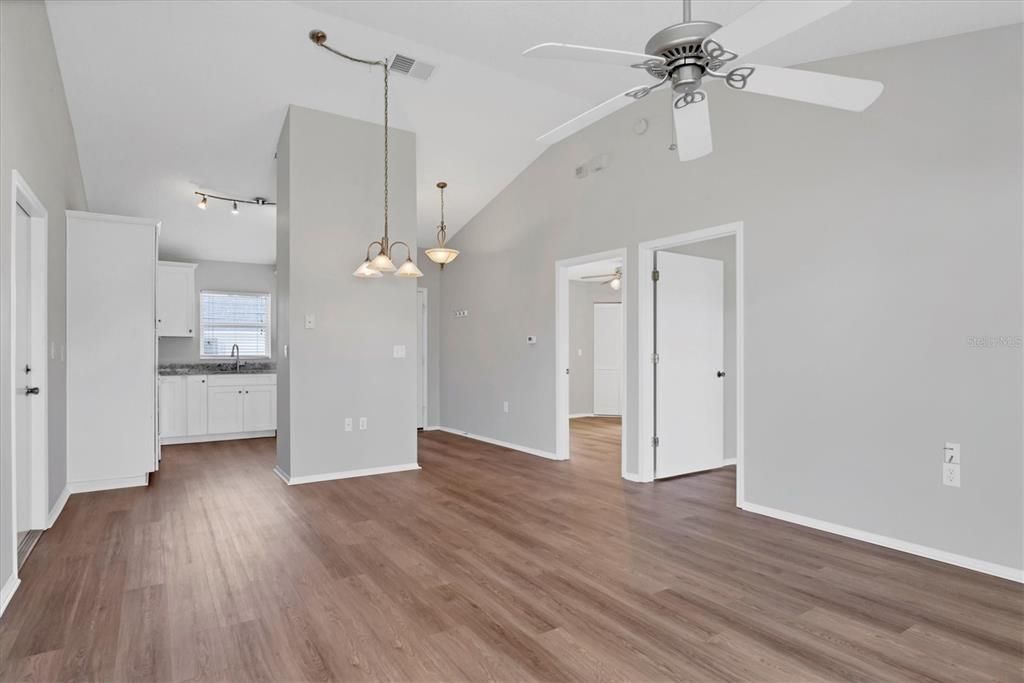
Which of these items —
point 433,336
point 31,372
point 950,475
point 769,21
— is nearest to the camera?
point 769,21

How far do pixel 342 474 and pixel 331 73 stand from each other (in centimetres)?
336

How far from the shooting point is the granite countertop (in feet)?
22.4

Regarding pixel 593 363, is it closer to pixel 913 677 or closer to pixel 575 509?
pixel 575 509

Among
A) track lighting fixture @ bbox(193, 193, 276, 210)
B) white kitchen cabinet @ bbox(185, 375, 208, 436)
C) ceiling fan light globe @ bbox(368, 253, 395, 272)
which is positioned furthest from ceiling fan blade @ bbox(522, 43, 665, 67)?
white kitchen cabinet @ bbox(185, 375, 208, 436)

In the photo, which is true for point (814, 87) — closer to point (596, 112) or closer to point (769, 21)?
point (769, 21)

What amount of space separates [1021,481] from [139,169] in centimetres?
712

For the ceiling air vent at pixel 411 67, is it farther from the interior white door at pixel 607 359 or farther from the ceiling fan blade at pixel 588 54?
the interior white door at pixel 607 359

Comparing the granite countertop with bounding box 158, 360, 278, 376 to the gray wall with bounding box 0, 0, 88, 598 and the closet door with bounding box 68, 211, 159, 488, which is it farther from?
the gray wall with bounding box 0, 0, 88, 598

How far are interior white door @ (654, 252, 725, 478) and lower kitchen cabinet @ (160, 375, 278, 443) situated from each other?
4.49 metres

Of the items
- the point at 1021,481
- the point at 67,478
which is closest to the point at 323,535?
the point at 67,478

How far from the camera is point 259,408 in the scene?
7.26 meters

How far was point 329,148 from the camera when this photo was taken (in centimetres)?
493

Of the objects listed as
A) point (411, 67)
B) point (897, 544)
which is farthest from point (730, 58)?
point (411, 67)

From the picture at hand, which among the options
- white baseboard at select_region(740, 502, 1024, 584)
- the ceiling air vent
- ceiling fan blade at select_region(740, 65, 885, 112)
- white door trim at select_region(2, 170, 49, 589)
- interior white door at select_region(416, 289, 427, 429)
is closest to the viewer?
ceiling fan blade at select_region(740, 65, 885, 112)
